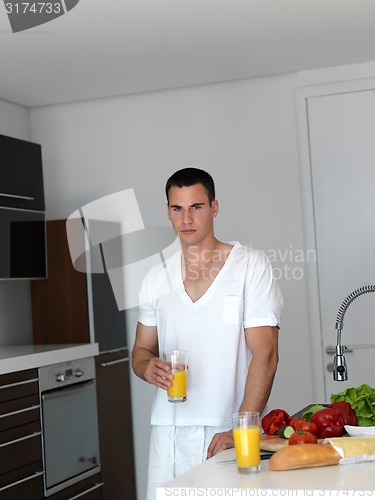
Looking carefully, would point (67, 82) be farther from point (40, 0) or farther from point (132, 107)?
point (40, 0)

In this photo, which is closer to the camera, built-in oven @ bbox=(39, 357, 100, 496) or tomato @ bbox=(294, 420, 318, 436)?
tomato @ bbox=(294, 420, 318, 436)

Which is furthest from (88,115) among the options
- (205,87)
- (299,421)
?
(299,421)

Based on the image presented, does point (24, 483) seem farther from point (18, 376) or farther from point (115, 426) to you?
point (115, 426)

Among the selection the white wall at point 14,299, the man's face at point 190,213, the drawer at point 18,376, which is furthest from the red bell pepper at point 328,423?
the white wall at point 14,299

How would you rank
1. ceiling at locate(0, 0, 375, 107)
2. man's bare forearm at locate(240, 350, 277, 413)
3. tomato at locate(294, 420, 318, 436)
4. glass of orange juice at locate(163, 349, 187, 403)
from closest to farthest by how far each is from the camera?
tomato at locate(294, 420, 318, 436)
glass of orange juice at locate(163, 349, 187, 403)
man's bare forearm at locate(240, 350, 277, 413)
ceiling at locate(0, 0, 375, 107)

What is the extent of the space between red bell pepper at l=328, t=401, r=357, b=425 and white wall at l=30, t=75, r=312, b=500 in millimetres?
2423

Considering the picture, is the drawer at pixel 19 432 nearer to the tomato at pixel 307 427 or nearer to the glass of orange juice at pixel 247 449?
the tomato at pixel 307 427

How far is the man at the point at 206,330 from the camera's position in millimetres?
2713

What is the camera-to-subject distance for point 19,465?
153 inches

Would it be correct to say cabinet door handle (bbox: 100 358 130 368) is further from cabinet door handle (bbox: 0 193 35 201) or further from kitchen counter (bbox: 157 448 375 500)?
kitchen counter (bbox: 157 448 375 500)

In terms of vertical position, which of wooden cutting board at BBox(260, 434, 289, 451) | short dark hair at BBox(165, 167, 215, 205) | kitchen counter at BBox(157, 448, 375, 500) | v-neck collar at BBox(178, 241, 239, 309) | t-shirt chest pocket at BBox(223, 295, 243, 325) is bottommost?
kitchen counter at BBox(157, 448, 375, 500)

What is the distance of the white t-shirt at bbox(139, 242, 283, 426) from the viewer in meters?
2.74

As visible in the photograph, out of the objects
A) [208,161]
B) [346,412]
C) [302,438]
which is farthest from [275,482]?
[208,161]

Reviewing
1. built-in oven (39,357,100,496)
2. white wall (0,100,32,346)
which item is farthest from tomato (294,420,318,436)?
white wall (0,100,32,346)
